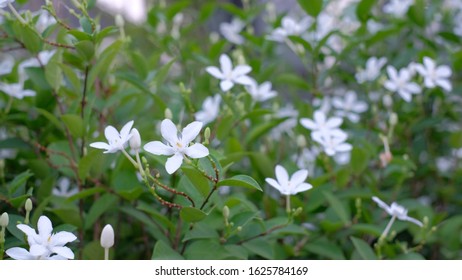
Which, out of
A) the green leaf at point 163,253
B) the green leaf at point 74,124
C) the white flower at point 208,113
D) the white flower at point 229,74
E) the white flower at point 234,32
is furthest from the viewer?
the white flower at point 234,32

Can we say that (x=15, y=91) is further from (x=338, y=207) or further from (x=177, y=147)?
(x=338, y=207)

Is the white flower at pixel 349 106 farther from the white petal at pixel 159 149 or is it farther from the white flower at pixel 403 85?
the white petal at pixel 159 149

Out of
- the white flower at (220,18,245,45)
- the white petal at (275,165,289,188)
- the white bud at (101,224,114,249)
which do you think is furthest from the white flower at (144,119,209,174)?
the white flower at (220,18,245,45)

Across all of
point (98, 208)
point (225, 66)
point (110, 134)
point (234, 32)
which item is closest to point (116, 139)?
point (110, 134)

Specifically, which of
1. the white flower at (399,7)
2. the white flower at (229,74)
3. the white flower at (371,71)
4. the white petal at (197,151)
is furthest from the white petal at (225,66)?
the white flower at (399,7)

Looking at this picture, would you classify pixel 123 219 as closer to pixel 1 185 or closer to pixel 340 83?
pixel 1 185

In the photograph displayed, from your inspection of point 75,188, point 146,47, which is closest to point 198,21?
point 75,188
